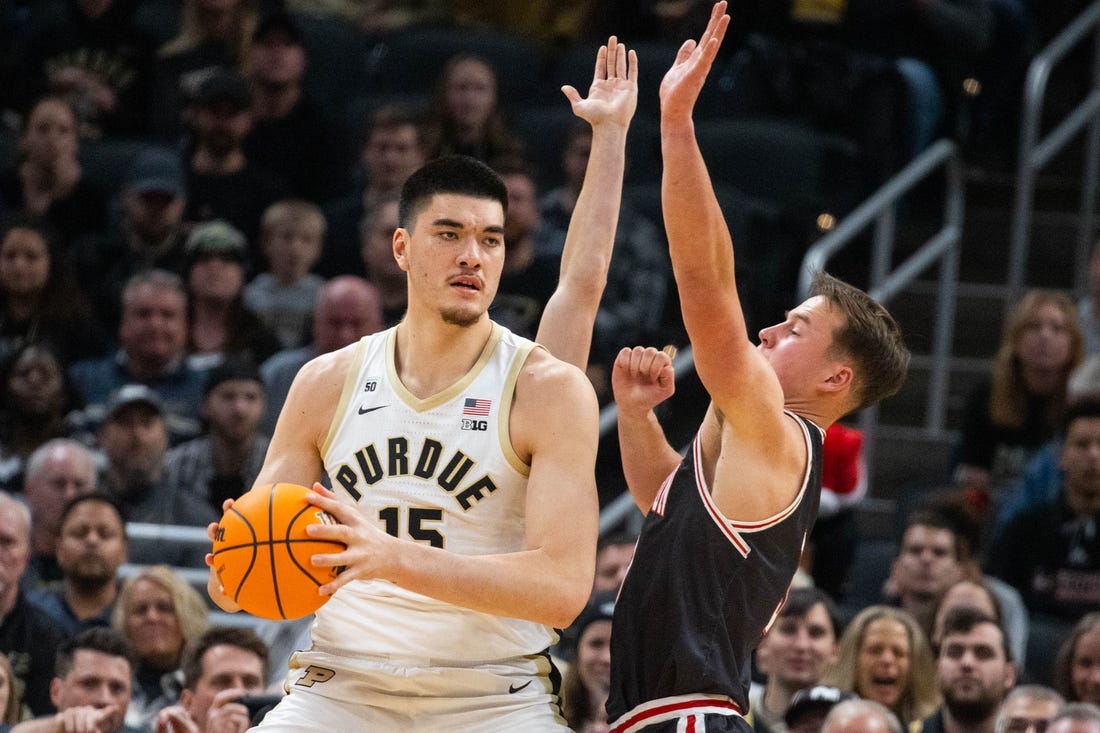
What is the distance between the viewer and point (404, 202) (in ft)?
16.5

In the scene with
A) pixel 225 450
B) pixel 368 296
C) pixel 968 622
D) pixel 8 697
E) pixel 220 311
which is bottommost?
pixel 8 697

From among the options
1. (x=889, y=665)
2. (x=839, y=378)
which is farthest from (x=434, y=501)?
(x=889, y=665)

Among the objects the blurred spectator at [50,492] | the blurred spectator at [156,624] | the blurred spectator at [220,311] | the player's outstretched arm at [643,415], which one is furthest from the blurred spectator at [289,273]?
the player's outstretched arm at [643,415]

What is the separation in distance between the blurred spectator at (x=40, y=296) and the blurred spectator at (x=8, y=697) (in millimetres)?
3069

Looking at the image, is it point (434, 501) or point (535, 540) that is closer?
point (535, 540)

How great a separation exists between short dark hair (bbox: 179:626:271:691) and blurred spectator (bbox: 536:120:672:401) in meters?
2.58

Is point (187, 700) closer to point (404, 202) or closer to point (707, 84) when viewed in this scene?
point (404, 202)

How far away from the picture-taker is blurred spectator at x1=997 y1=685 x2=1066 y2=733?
7352 mm

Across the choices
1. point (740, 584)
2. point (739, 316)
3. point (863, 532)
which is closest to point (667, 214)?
point (739, 316)

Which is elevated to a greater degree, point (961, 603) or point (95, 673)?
point (961, 603)

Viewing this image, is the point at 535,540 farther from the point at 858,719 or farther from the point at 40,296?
the point at 40,296

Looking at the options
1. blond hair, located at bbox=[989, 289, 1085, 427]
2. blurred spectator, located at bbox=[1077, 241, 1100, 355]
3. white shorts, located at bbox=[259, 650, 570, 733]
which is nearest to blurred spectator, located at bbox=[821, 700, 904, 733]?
white shorts, located at bbox=[259, 650, 570, 733]

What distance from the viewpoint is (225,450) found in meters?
9.42

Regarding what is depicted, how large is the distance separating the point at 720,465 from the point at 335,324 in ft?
17.0
